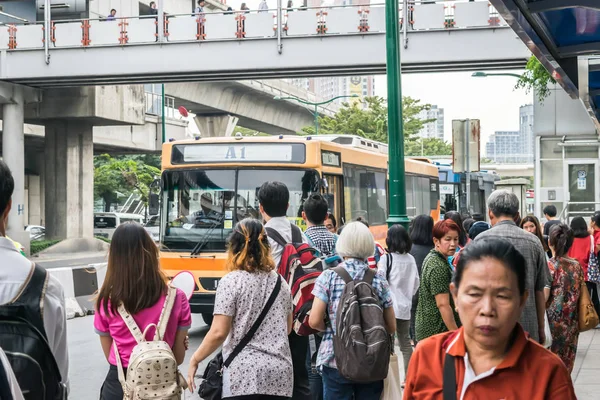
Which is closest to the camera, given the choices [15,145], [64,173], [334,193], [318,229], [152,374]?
[152,374]

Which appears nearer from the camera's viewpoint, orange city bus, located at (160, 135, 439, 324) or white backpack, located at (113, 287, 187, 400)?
white backpack, located at (113, 287, 187, 400)

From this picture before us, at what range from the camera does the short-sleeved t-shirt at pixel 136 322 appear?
4.74 meters

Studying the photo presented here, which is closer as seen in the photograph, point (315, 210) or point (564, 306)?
point (564, 306)

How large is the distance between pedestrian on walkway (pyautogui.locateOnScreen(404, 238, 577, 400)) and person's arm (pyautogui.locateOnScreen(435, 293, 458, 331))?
352 cm

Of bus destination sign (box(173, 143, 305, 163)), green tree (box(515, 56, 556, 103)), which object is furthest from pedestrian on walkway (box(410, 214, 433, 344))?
green tree (box(515, 56, 556, 103))

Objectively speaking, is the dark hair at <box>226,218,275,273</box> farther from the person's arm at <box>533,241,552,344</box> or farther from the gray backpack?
the person's arm at <box>533,241,552,344</box>

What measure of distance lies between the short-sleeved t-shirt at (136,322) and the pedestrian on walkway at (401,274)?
425cm

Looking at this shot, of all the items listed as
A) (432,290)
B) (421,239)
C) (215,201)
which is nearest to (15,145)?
(215,201)

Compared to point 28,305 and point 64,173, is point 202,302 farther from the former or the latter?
point 64,173

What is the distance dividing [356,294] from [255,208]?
755 cm

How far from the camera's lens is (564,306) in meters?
7.55

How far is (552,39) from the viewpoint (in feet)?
23.8

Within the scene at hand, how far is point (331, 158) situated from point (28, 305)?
1071 centimetres

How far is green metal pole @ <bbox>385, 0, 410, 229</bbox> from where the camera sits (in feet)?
40.1
